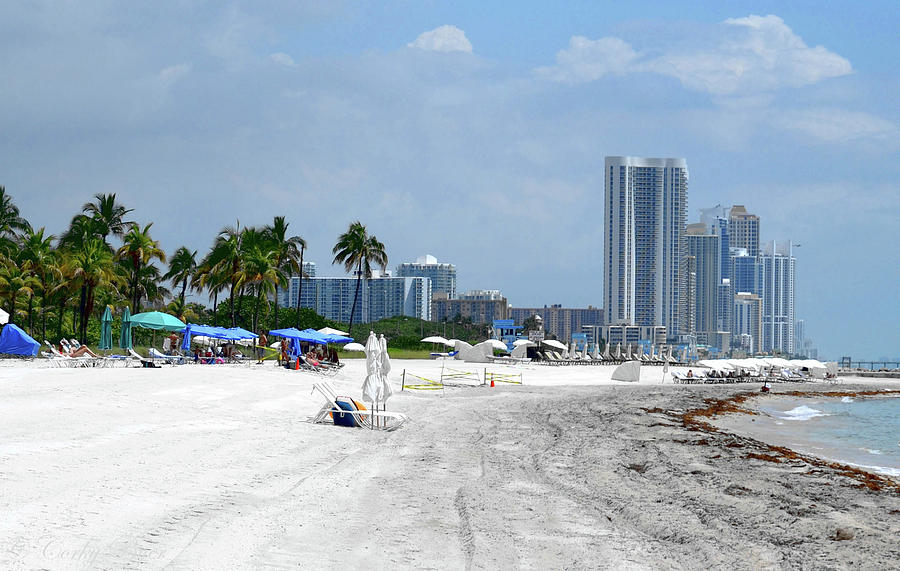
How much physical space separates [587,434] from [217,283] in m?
34.9

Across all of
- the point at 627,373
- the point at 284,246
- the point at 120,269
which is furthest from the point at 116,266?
the point at 627,373

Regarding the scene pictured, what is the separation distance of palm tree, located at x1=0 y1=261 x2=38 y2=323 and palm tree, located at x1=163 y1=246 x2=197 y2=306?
17.0 meters

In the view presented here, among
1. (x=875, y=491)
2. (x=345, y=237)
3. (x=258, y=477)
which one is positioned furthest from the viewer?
(x=345, y=237)

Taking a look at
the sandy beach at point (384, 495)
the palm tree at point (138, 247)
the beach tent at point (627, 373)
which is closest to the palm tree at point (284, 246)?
the palm tree at point (138, 247)

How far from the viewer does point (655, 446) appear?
52.3ft

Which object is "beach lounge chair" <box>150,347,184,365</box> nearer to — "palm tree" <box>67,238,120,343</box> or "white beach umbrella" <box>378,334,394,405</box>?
"palm tree" <box>67,238,120,343</box>

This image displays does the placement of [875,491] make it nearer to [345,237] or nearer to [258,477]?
[258,477]

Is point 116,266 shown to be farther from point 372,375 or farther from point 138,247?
point 372,375

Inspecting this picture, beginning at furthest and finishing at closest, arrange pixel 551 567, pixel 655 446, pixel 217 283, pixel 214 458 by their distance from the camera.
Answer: pixel 217 283
pixel 655 446
pixel 214 458
pixel 551 567

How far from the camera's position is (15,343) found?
92.1 ft

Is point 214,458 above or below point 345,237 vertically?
below

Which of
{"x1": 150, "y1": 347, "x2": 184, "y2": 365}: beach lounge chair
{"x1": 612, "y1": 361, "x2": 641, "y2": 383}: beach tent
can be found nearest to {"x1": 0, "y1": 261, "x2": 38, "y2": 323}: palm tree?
{"x1": 150, "y1": 347, "x2": 184, "y2": 365}: beach lounge chair

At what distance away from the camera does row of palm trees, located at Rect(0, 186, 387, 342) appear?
126 ft

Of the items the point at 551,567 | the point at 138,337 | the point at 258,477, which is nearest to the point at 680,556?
the point at 551,567
